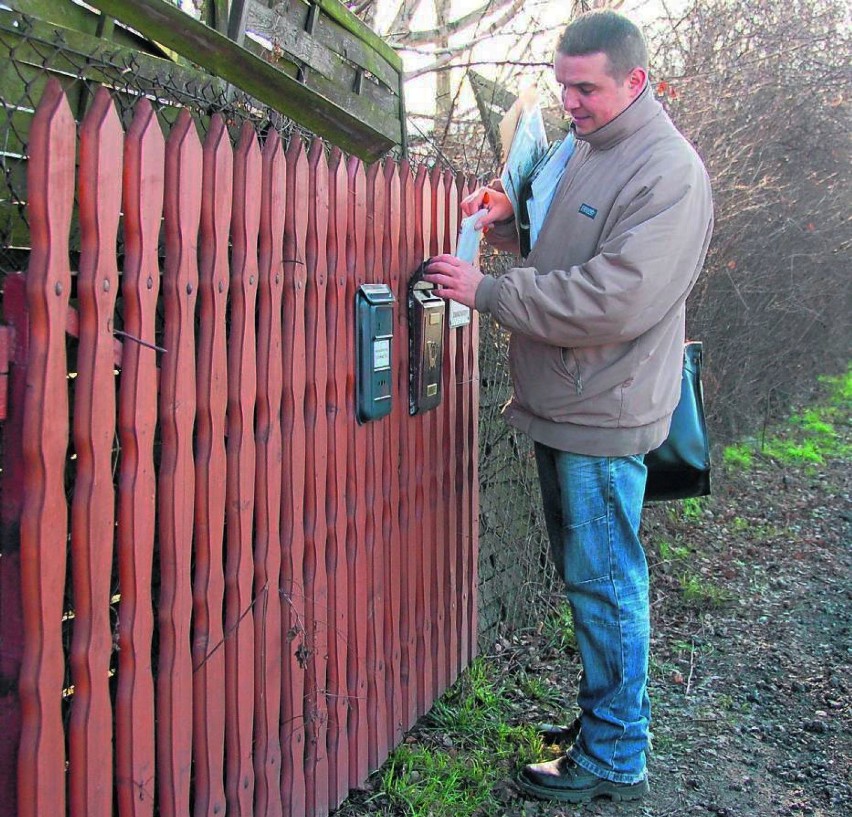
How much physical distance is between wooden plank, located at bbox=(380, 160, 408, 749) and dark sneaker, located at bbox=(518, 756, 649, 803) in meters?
0.50

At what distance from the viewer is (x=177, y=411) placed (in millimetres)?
2318

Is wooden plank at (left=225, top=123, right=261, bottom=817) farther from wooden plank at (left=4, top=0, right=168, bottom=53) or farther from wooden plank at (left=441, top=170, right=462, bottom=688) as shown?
wooden plank at (left=441, top=170, right=462, bottom=688)

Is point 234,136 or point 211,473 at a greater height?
point 234,136

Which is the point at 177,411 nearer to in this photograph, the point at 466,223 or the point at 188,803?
the point at 188,803

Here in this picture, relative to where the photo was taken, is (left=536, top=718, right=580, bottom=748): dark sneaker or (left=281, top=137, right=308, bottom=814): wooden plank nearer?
(left=281, top=137, right=308, bottom=814): wooden plank

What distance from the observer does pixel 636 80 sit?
3160mm

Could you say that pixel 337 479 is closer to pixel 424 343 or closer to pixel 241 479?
pixel 241 479

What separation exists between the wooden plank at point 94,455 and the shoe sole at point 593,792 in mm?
1706

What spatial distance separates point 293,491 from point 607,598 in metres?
1.18

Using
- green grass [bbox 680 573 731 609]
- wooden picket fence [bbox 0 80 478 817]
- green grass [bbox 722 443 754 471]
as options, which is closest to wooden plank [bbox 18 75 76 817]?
wooden picket fence [bbox 0 80 478 817]

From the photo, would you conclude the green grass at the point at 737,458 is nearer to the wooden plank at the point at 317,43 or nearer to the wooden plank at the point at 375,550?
the wooden plank at the point at 317,43

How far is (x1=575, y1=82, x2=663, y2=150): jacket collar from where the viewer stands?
317 centimetres

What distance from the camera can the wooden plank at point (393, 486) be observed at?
3.33m

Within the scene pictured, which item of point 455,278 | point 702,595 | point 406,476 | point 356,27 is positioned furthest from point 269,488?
point 702,595
